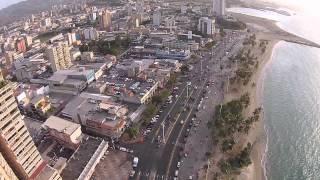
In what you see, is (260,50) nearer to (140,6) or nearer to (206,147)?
(206,147)

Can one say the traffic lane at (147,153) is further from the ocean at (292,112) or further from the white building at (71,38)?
the white building at (71,38)

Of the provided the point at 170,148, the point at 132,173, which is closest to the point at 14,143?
the point at 132,173

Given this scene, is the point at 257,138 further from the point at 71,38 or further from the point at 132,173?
the point at 71,38

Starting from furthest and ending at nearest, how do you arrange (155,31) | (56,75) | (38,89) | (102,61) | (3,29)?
(3,29) < (155,31) < (102,61) < (56,75) < (38,89)

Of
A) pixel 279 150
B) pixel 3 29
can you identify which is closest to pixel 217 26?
pixel 279 150

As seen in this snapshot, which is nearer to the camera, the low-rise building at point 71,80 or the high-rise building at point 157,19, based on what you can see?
the low-rise building at point 71,80

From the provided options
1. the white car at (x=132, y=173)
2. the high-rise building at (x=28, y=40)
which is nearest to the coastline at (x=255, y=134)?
the white car at (x=132, y=173)
